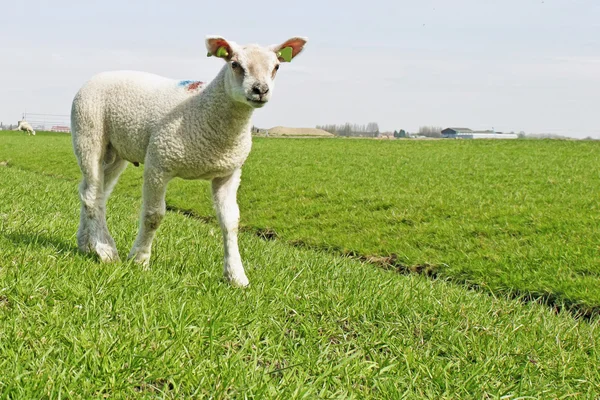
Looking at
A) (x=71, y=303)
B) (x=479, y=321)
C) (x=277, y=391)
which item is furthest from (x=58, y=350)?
(x=479, y=321)

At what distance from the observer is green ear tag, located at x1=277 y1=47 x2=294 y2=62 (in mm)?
5125

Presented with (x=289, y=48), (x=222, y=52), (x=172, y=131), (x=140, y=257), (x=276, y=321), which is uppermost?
(x=289, y=48)

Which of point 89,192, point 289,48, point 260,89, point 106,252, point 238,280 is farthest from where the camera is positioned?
point 89,192

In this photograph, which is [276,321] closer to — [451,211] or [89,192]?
[89,192]

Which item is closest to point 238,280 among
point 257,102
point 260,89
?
point 257,102

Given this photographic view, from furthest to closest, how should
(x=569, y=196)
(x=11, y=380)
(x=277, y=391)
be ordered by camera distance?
(x=569, y=196), (x=277, y=391), (x=11, y=380)

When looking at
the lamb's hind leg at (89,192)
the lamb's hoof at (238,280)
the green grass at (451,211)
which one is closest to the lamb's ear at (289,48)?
the lamb's hoof at (238,280)

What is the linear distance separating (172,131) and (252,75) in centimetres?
88

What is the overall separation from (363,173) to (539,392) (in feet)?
52.1

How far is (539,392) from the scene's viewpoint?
4012 millimetres

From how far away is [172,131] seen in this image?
5.16 meters

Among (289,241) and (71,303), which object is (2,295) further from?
(289,241)

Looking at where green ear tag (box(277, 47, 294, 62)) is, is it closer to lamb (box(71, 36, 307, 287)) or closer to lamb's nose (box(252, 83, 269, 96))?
lamb (box(71, 36, 307, 287))

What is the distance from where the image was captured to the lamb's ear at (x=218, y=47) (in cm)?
484
